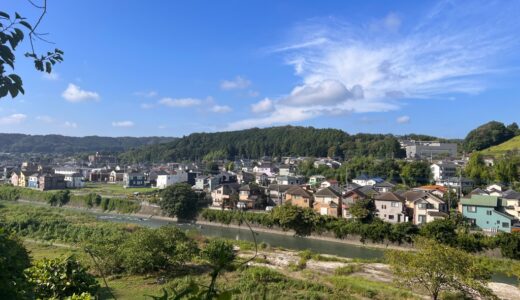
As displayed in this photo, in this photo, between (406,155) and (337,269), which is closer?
(337,269)

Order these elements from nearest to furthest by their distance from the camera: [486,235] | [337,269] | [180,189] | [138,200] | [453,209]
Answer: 1. [337,269]
2. [486,235]
3. [453,209]
4. [180,189]
5. [138,200]

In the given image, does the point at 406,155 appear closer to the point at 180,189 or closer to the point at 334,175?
the point at 334,175

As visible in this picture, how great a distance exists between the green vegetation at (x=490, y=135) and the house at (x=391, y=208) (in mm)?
40447

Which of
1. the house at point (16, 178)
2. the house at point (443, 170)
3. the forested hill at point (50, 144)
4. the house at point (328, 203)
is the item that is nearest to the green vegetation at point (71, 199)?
the house at point (16, 178)

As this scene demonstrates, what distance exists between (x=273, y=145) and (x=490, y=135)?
45.2m

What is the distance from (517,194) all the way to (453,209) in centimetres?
438

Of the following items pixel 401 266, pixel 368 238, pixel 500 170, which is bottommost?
pixel 368 238

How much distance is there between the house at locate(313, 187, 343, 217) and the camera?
30312 mm

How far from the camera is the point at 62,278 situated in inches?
358

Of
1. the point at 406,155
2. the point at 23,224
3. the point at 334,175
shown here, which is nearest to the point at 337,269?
the point at 23,224

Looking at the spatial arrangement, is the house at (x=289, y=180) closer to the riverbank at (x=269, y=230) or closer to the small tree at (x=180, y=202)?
the small tree at (x=180, y=202)

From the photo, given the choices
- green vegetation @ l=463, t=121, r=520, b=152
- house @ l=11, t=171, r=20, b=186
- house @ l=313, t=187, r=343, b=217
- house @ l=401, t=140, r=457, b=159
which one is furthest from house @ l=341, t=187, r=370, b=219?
house @ l=11, t=171, r=20, b=186

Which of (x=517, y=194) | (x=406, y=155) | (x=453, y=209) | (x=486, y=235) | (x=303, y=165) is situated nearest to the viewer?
(x=486, y=235)

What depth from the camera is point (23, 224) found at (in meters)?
→ 24.3
